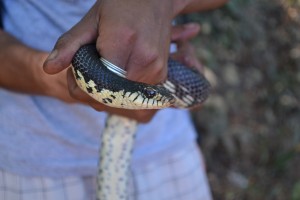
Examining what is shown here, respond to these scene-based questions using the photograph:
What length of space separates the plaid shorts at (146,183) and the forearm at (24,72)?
0.28 m

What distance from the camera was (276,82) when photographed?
13.9ft

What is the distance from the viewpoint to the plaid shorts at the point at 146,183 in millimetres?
1710

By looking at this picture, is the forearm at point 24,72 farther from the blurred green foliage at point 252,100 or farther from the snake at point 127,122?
the blurred green foliage at point 252,100

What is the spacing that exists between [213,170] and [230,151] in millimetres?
185

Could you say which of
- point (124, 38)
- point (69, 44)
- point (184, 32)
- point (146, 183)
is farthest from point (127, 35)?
point (146, 183)

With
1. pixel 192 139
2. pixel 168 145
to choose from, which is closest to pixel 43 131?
pixel 168 145

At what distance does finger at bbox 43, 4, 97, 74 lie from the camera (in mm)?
1282

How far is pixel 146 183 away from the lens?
1933mm

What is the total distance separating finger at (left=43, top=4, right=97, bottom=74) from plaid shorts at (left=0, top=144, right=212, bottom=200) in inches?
21.4

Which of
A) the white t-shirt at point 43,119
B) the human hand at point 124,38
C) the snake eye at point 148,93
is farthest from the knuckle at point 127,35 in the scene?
the white t-shirt at point 43,119

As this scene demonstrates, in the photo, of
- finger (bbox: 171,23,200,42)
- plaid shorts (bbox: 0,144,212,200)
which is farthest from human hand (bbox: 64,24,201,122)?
plaid shorts (bbox: 0,144,212,200)

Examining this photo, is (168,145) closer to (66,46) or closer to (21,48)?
(21,48)

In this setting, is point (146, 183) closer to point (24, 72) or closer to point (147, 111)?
point (147, 111)

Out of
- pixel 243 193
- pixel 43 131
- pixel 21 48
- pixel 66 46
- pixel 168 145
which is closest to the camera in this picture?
pixel 66 46
